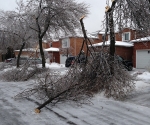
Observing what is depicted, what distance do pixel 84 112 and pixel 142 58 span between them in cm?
1768

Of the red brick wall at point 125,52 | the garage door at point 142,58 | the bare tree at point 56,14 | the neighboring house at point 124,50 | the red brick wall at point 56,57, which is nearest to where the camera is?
the bare tree at point 56,14

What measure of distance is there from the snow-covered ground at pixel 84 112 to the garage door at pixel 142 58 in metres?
14.6

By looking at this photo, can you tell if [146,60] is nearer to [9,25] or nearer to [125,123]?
[9,25]

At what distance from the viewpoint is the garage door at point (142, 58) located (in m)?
21.6

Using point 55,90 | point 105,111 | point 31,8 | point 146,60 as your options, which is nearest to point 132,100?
point 105,111

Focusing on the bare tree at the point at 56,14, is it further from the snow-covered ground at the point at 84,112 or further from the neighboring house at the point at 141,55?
the snow-covered ground at the point at 84,112

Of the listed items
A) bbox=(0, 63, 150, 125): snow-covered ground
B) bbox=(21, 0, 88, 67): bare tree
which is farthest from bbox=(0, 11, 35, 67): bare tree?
bbox=(0, 63, 150, 125): snow-covered ground

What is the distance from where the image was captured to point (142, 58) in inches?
875

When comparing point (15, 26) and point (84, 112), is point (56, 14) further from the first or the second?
point (84, 112)

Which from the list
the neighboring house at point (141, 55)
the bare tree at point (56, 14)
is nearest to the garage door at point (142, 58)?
the neighboring house at point (141, 55)

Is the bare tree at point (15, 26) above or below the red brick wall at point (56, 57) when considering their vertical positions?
above

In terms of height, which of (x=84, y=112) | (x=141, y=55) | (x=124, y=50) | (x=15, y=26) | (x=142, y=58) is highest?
(x=15, y=26)

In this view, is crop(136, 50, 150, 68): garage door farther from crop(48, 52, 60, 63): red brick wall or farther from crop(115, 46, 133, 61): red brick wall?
crop(48, 52, 60, 63): red brick wall

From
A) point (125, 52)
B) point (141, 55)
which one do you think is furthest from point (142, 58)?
point (125, 52)
